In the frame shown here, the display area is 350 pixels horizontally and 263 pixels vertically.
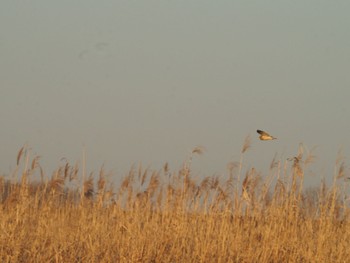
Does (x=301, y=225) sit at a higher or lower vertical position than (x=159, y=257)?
higher

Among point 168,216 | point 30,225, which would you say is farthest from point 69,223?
point 168,216

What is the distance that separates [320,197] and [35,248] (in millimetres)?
3443

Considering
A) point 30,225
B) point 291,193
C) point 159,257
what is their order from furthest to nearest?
point 30,225 < point 291,193 < point 159,257

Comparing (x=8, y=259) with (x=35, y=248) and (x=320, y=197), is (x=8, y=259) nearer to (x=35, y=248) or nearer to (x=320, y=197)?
(x=35, y=248)

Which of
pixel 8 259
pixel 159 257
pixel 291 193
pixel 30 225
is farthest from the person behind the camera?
pixel 30 225

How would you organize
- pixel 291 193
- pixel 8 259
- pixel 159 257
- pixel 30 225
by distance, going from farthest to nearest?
pixel 30 225, pixel 291 193, pixel 159 257, pixel 8 259

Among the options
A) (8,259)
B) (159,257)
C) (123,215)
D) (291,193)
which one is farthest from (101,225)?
(291,193)

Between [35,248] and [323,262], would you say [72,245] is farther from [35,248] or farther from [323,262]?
[323,262]

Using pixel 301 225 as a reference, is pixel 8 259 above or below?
below

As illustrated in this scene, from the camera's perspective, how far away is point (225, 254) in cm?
666

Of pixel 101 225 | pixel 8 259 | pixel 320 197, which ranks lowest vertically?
pixel 8 259

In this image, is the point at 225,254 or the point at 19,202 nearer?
the point at 225,254

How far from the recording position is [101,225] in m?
7.65

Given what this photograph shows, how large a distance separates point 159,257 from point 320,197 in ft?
7.52
